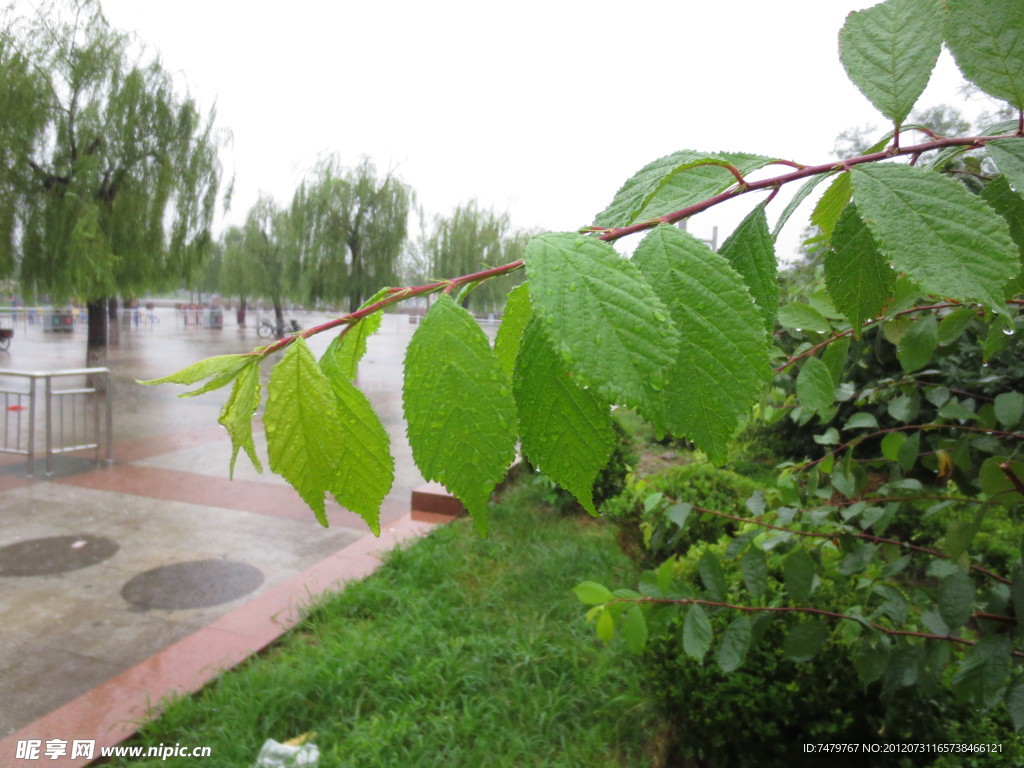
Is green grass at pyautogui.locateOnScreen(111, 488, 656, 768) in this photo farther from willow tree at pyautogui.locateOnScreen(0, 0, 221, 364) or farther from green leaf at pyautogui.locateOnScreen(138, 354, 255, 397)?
willow tree at pyautogui.locateOnScreen(0, 0, 221, 364)

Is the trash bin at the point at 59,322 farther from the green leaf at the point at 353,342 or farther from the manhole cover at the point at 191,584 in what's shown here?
the green leaf at the point at 353,342

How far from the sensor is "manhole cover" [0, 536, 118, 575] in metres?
3.76

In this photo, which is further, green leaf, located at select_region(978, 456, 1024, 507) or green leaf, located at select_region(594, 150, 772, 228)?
green leaf, located at select_region(978, 456, 1024, 507)

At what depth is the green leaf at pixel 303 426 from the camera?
1.21 feet

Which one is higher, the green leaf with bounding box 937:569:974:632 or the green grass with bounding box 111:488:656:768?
the green leaf with bounding box 937:569:974:632

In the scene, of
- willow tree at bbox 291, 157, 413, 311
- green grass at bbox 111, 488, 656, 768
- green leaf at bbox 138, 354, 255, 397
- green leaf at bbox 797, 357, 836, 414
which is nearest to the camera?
green leaf at bbox 138, 354, 255, 397

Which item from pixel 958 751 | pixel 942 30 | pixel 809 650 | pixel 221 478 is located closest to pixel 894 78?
pixel 942 30

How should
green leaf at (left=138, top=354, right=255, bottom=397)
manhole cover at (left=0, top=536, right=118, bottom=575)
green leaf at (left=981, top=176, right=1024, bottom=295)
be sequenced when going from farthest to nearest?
manhole cover at (left=0, top=536, right=118, bottom=575), green leaf at (left=981, top=176, right=1024, bottom=295), green leaf at (left=138, top=354, right=255, bottom=397)

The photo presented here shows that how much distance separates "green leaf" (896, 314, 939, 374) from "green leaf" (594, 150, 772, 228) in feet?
2.49

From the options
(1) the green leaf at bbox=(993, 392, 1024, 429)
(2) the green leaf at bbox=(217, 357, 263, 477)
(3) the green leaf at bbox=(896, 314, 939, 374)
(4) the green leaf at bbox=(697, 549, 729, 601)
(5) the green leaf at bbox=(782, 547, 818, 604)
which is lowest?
(4) the green leaf at bbox=(697, 549, 729, 601)

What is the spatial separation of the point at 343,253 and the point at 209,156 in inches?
142

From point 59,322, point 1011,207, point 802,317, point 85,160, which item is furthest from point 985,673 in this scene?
point 59,322

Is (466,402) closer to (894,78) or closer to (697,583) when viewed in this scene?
(894,78)

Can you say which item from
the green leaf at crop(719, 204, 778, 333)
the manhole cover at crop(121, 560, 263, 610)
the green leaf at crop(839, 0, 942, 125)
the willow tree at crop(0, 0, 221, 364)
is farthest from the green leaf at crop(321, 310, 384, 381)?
the willow tree at crop(0, 0, 221, 364)
